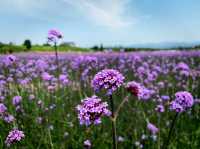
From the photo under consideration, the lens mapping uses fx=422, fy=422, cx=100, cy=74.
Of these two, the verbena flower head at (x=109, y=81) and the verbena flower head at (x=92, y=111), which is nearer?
the verbena flower head at (x=92, y=111)

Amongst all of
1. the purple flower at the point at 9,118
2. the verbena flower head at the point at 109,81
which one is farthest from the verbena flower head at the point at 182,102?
the purple flower at the point at 9,118

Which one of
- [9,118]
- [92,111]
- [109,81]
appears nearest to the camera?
[92,111]

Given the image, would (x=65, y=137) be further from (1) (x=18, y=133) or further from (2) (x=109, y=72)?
(2) (x=109, y=72)

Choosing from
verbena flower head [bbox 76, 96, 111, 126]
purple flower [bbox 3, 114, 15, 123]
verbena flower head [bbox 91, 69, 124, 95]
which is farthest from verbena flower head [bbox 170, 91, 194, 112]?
purple flower [bbox 3, 114, 15, 123]

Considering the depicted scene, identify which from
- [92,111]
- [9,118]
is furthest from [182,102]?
[9,118]

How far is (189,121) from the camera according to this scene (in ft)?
24.7

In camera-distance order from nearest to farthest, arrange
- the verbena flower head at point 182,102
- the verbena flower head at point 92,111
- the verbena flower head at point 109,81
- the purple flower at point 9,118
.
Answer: the verbena flower head at point 92,111 → the verbena flower head at point 109,81 → the verbena flower head at point 182,102 → the purple flower at point 9,118

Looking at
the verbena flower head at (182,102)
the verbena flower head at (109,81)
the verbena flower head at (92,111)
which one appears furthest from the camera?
the verbena flower head at (182,102)

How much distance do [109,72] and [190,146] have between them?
12.9ft

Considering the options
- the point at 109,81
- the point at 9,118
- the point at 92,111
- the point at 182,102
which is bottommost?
the point at 9,118

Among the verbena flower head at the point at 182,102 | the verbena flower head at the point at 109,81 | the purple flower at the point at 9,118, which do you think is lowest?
the purple flower at the point at 9,118

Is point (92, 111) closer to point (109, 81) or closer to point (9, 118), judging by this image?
point (109, 81)

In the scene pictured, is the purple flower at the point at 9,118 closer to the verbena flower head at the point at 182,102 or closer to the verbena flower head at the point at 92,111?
the verbena flower head at the point at 182,102

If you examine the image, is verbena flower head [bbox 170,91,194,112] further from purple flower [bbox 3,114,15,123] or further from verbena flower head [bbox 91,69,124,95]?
purple flower [bbox 3,114,15,123]
